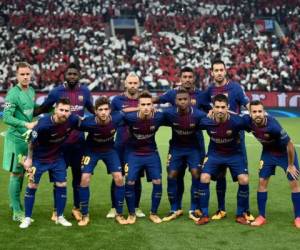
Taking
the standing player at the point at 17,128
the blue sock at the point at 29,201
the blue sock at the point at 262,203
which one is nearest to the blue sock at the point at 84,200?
the blue sock at the point at 29,201

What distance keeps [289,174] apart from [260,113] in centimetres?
99

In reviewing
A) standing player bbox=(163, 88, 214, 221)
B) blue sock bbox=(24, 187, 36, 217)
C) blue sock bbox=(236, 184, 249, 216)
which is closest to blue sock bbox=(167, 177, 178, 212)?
standing player bbox=(163, 88, 214, 221)

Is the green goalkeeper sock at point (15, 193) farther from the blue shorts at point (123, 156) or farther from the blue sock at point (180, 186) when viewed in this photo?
the blue sock at point (180, 186)

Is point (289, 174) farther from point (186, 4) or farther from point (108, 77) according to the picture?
point (186, 4)

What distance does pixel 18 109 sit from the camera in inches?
308

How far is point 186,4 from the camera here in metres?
36.6

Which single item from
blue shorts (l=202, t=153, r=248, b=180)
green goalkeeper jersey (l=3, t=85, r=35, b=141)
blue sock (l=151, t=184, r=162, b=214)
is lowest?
blue sock (l=151, t=184, r=162, b=214)

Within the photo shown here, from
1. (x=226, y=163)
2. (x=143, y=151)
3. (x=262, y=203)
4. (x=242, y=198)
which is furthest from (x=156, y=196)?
(x=262, y=203)

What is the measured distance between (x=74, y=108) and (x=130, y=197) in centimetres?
160

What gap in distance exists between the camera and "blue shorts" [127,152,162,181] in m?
7.95

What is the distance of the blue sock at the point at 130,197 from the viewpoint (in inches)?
310

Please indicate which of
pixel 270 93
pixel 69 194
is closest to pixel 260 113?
pixel 69 194

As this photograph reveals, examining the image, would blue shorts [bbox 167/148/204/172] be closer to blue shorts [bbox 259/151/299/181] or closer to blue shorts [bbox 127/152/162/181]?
blue shorts [bbox 127/152/162/181]

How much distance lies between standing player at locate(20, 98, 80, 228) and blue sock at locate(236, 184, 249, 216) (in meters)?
2.46
